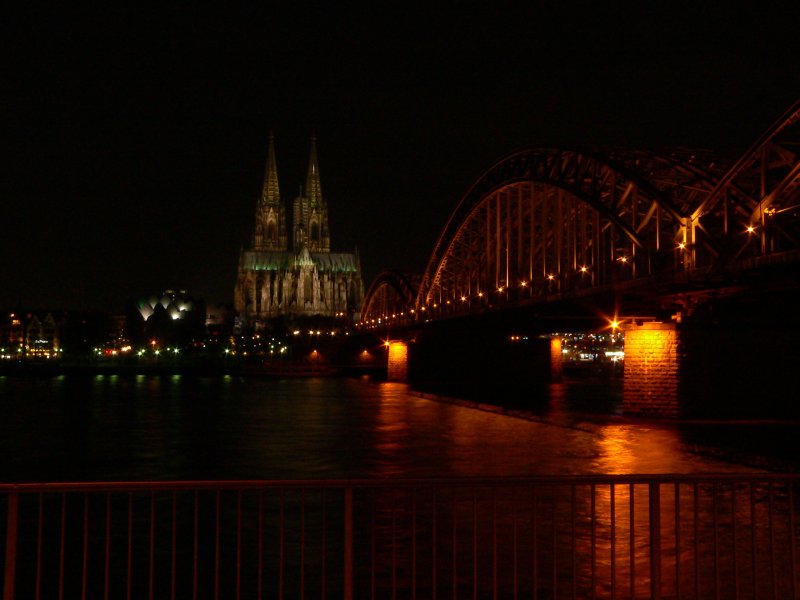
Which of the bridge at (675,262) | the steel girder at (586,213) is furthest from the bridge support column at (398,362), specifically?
the bridge at (675,262)

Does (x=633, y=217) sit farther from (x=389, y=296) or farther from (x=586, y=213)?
(x=389, y=296)

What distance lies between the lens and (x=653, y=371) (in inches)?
1885

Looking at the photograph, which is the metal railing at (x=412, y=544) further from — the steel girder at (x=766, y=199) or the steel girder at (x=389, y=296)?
the steel girder at (x=389, y=296)

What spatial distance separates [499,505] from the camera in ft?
65.5

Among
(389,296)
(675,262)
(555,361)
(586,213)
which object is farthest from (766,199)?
(389,296)

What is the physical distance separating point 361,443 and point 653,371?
49.3 ft

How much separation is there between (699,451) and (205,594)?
23298 millimetres

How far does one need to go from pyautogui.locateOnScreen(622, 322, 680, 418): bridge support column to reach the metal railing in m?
24.6

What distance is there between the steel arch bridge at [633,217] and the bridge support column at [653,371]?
2.74m

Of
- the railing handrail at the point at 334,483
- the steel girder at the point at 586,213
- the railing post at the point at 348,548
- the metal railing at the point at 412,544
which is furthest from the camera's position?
the steel girder at the point at 586,213

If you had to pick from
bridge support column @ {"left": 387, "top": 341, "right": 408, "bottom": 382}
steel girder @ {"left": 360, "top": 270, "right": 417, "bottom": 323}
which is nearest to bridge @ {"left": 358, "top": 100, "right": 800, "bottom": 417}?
bridge support column @ {"left": 387, "top": 341, "right": 408, "bottom": 382}

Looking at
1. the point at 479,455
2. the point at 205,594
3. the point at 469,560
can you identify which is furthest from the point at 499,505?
the point at 479,455

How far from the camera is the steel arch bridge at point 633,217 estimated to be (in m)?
44.4

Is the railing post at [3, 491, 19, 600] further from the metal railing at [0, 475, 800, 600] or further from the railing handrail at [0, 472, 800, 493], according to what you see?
the railing handrail at [0, 472, 800, 493]
